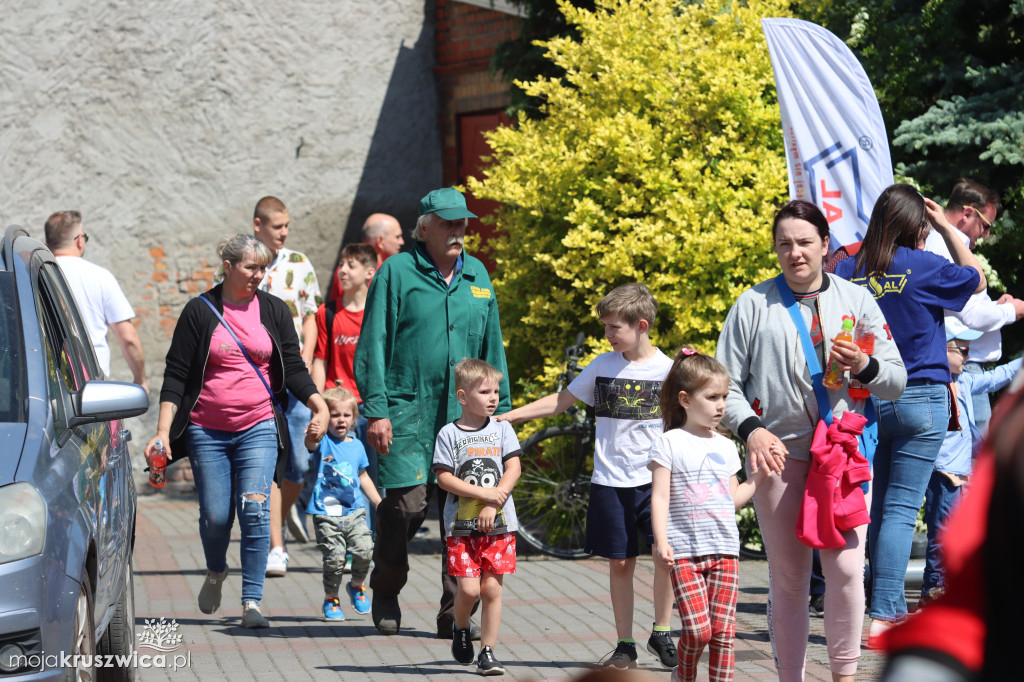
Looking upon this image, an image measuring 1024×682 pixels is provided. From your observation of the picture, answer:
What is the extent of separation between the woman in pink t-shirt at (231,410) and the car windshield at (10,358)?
2.03 metres

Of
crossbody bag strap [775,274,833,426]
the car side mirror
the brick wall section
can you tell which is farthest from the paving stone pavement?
the brick wall section

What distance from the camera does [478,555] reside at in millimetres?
5543

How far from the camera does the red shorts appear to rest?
5.50 meters

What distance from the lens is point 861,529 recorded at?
4.67 metres

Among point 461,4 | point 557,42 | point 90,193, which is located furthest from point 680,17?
point 90,193

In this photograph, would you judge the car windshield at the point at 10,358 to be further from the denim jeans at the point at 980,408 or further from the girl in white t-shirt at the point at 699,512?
the denim jeans at the point at 980,408

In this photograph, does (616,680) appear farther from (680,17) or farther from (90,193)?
(90,193)

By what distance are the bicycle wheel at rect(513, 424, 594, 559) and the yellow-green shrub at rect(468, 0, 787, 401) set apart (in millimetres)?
430

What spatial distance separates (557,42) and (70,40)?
5.46 metres

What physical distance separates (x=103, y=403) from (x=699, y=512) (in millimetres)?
2164

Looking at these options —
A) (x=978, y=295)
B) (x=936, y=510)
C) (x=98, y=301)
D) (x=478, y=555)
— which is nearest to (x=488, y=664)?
(x=478, y=555)

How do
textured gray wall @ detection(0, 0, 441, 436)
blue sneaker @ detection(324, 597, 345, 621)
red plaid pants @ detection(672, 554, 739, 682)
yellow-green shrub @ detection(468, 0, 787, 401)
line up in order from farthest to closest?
textured gray wall @ detection(0, 0, 441, 436)
yellow-green shrub @ detection(468, 0, 787, 401)
blue sneaker @ detection(324, 597, 345, 621)
red plaid pants @ detection(672, 554, 739, 682)

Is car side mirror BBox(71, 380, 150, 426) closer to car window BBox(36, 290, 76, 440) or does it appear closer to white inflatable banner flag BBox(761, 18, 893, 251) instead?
car window BBox(36, 290, 76, 440)

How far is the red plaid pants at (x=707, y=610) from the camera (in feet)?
14.7
